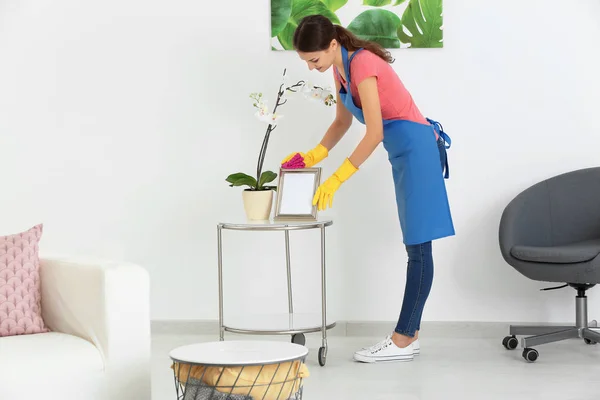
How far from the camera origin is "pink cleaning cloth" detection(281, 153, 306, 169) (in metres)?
3.52

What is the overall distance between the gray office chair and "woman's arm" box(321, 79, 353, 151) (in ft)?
2.65

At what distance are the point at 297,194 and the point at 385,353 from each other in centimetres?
76

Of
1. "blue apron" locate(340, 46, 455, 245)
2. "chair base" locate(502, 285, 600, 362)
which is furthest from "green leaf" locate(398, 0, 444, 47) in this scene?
"chair base" locate(502, 285, 600, 362)

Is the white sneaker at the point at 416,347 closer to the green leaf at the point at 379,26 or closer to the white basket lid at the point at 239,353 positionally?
the green leaf at the point at 379,26

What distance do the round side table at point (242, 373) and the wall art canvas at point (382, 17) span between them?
2.19 m

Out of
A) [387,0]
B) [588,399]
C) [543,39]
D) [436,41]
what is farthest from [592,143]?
[588,399]

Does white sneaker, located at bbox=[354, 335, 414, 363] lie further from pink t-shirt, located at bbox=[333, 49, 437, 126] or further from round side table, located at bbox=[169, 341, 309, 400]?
round side table, located at bbox=[169, 341, 309, 400]

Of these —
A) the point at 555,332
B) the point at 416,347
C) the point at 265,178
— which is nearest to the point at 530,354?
the point at 555,332

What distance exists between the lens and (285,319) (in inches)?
144

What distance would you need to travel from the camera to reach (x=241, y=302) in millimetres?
4094

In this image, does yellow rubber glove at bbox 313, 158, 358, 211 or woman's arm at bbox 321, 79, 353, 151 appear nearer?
yellow rubber glove at bbox 313, 158, 358, 211

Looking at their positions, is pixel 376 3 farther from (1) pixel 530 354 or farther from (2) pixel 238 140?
(1) pixel 530 354

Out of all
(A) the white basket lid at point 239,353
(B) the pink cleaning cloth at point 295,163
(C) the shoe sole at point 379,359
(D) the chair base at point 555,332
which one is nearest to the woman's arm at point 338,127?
(B) the pink cleaning cloth at point 295,163

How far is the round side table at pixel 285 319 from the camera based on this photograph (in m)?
3.31
